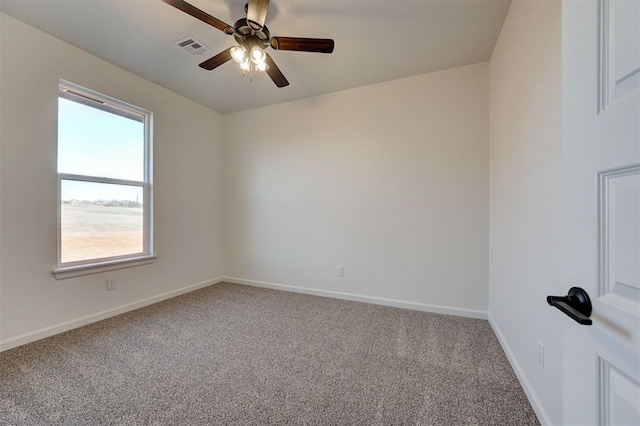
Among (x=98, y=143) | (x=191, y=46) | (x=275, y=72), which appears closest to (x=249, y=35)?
(x=275, y=72)

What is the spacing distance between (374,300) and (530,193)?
2.07 m

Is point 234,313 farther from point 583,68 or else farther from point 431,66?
point 431,66

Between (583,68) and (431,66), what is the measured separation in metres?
2.51

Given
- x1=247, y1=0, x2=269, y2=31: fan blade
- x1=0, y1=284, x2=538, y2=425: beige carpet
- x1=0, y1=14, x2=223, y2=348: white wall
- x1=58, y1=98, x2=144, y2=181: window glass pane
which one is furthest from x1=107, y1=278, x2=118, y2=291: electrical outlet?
x1=247, y1=0, x2=269, y2=31: fan blade

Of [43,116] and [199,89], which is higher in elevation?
[199,89]

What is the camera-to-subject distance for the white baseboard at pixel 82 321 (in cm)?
204

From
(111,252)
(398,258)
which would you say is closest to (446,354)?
(398,258)

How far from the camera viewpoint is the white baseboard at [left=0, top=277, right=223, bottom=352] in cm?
204

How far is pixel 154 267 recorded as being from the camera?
3100 mm

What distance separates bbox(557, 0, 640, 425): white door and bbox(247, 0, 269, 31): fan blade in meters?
1.69

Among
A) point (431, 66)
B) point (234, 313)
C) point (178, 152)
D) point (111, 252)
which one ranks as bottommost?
point (234, 313)

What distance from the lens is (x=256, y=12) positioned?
1681mm

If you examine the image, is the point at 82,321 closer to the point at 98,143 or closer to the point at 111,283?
the point at 111,283

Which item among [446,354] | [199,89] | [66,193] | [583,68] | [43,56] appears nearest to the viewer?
[583,68]
